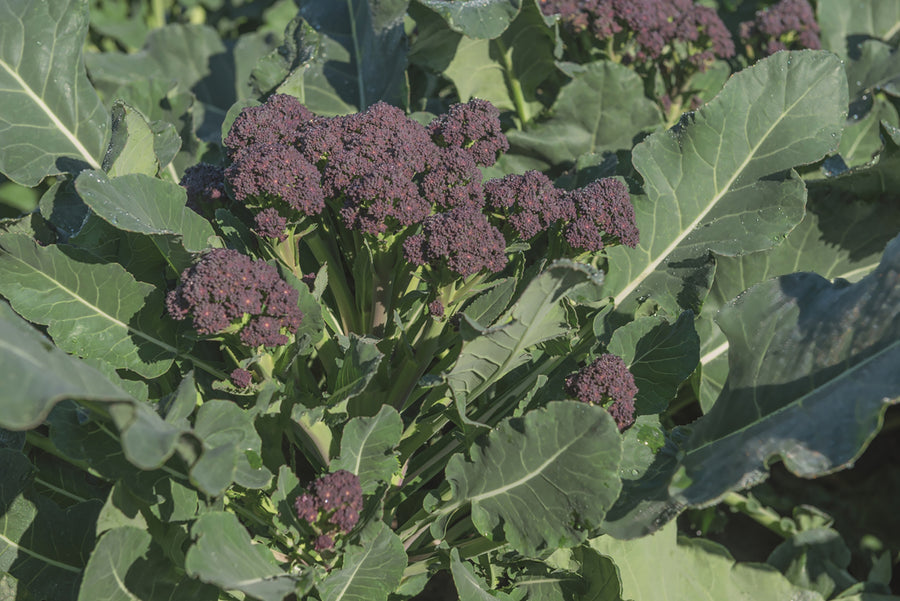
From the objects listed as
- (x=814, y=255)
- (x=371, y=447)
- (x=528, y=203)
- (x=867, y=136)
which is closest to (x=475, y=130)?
(x=528, y=203)

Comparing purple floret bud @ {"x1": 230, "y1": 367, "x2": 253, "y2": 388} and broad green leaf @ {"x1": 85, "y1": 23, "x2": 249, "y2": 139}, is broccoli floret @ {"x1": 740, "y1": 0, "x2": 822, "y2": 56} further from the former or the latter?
purple floret bud @ {"x1": 230, "y1": 367, "x2": 253, "y2": 388}

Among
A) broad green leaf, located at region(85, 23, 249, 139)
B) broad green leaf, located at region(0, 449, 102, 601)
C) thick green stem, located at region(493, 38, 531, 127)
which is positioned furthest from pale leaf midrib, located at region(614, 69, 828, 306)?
broad green leaf, located at region(85, 23, 249, 139)

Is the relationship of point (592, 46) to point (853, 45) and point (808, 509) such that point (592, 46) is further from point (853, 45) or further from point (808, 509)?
point (808, 509)

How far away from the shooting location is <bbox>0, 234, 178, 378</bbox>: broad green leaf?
1665 millimetres

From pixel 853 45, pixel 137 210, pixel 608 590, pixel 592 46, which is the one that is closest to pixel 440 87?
pixel 592 46

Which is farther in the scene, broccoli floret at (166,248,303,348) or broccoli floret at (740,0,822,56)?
broccoli floret at (740,0,822,56)

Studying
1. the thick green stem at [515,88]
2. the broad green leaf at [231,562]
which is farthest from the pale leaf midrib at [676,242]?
the broad green leaf at [231,562]

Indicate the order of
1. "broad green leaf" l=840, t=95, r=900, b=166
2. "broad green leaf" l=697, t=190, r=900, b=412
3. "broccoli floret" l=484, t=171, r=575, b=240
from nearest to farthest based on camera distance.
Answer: "broccoli floret" l=484, t=171, r=575, b=240 < "broad green leaf" l=697, t=190, r=900, b=412 < "broad green leaf" l=840, t=95, r=900, b=166

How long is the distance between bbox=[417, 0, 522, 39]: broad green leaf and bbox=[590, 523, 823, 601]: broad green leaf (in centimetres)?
128

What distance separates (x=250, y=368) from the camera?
1.63 m

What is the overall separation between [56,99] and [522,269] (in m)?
1.30

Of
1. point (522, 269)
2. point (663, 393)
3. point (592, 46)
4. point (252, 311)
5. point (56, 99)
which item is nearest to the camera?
point (252, 311)

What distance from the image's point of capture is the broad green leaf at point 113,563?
1450mm

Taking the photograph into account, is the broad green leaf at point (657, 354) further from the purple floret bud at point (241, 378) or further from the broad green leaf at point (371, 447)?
the purple floret bud at point (241, 378)
